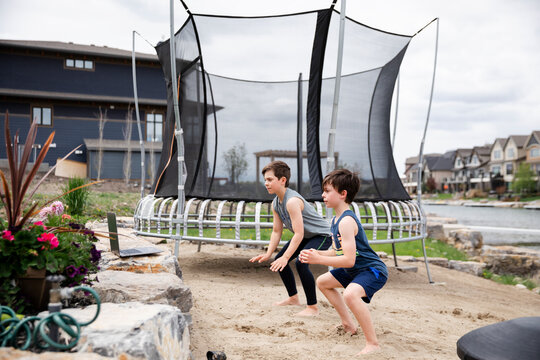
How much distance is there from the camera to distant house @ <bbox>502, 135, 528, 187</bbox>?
170 ft

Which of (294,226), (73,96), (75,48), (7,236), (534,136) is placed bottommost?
(294,226)

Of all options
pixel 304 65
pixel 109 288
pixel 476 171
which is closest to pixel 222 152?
pixel 304 65

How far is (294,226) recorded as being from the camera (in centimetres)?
312

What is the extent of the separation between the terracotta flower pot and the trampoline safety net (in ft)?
10.7

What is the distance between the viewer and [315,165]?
5.02 metres

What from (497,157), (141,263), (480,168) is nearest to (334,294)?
(141,263)

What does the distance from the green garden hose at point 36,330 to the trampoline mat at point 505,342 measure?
1.39 m

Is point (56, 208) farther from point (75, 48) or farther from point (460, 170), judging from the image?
point (460, 170)

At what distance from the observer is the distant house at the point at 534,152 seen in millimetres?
48000

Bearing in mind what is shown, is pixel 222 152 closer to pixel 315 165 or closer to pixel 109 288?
pixel 315 165

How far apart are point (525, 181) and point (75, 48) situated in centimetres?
4350

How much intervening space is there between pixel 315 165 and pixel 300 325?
2.46 metres

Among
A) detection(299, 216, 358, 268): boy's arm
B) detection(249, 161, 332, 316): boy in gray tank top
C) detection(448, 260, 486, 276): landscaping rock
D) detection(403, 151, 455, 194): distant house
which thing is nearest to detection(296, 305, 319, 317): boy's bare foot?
detection(249, 161, 332, 316): boy in gray tank top

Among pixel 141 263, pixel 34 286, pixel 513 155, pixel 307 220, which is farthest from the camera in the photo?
pixel 513 155
